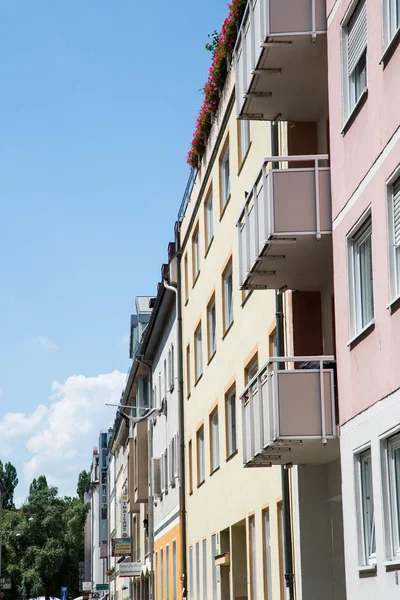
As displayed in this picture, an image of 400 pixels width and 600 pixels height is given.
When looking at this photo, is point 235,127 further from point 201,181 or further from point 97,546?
point 97,546

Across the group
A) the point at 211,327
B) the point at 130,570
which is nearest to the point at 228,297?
the point at 211,327

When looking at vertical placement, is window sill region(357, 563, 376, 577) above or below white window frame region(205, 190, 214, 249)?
below

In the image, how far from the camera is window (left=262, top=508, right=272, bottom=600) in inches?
768

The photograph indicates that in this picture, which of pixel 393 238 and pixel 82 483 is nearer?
pixel 393 238

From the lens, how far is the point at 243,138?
22578 millimetres

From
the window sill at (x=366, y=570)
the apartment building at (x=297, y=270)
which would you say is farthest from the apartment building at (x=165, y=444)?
the window sill at (x=366, y=570)

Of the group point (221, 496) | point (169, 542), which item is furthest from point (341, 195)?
point (169, 542)

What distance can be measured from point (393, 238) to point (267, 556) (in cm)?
977

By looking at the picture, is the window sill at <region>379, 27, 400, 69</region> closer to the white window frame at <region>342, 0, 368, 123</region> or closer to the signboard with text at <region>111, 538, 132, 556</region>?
the white window frame at <region>342, 0, 368, 123</region>

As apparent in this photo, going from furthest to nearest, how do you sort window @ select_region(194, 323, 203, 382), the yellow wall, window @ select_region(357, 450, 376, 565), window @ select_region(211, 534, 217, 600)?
1. the yellow wall
2. window @ select_region(194, 323, 203, 382)
3. window @ select_region(211, 534, 217, 600)
4. window @ select_region(357, 450, 376, 565)

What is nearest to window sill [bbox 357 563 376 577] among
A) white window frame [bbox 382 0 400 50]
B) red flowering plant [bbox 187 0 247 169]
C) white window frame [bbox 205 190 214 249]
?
white window frame [bbox 382 0 400 50]

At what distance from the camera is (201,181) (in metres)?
28.5

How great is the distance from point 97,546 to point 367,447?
9230 cm

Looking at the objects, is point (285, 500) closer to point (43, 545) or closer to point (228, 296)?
point (228, 296)
